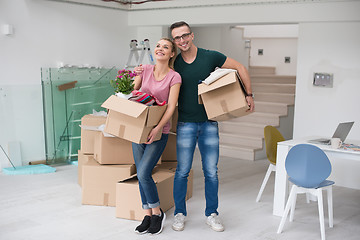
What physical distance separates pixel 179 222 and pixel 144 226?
28cm

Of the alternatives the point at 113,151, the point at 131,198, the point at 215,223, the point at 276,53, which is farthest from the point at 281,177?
the point at 276,53

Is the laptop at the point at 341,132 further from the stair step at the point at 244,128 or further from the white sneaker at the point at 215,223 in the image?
the stair step at the point at 244,128

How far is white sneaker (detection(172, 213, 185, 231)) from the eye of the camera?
10.8 ft

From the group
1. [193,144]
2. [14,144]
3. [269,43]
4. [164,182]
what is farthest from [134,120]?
[269,43]

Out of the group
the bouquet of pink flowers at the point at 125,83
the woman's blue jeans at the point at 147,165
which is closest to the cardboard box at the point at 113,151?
the woman's blue jeans at the point at 147,165

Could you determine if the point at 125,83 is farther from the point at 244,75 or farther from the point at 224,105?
the point at 244,75

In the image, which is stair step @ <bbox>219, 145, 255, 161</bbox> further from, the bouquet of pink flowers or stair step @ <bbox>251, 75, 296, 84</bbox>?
the bouquet of pink flowers

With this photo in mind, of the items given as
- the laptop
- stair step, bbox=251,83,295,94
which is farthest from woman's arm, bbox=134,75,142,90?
stair step, bbox=251,83,295,94

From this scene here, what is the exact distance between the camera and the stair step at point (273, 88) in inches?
288

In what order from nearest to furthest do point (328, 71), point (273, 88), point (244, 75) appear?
point (244, 75) < point (328, 71) < point (273, 88)

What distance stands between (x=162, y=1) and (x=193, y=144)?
11.8 ft

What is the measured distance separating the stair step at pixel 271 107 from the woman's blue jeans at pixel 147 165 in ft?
13.4

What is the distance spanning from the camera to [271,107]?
698 cm

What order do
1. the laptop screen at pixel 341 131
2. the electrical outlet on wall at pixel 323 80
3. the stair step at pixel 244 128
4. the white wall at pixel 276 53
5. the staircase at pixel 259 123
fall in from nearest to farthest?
the laptop screen at pixel 341 131, the electrical outlet on wall at pixel 323 80, the staircase at pixel 259 123, the stair step at pixel 244 128, the white wall at pixel 276 53
